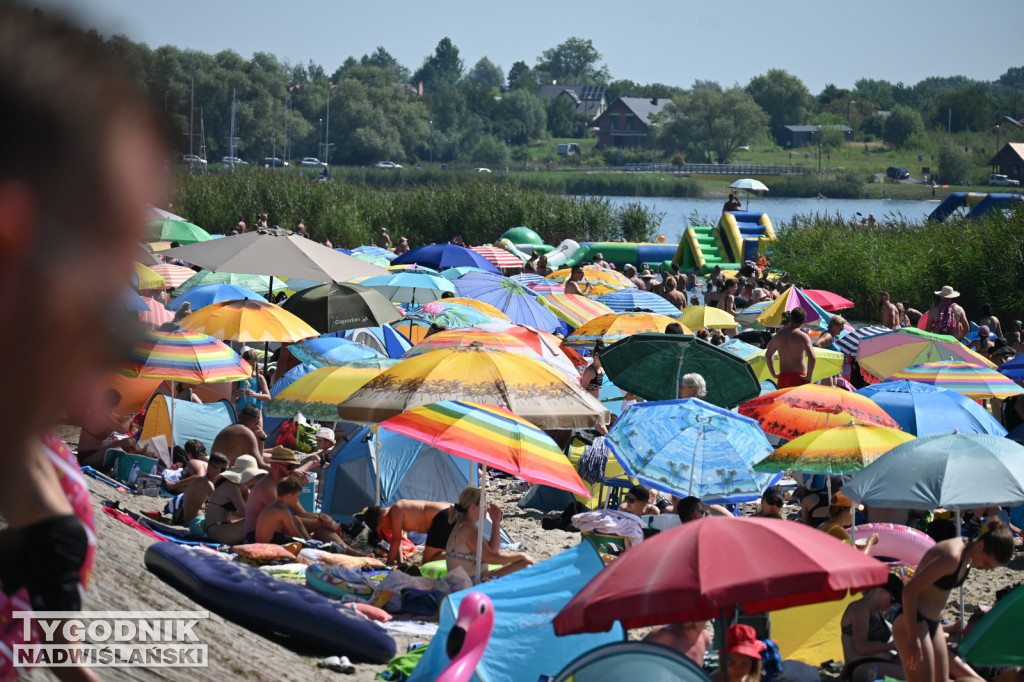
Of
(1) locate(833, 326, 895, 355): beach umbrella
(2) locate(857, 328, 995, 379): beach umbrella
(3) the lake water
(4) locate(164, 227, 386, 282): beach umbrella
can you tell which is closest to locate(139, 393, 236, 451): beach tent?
(4) locate(164, 227, 386, 282): beach umbrella

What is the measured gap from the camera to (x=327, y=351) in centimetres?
981

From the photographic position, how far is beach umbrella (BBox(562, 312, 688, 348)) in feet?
37.1

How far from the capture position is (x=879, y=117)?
362 ft

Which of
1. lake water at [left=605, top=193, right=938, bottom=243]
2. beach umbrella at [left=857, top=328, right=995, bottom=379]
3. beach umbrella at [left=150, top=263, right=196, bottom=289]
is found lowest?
beach umbrella at [left=857, top=328, right=995, bottom=379]

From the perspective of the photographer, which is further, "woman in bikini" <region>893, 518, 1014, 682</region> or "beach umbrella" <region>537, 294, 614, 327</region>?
"beach umbrella" <region>537, 294, 614, 327</region>

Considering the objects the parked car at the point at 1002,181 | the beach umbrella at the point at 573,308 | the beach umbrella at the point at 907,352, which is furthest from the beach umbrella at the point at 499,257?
the parked car at the point at 1002,181

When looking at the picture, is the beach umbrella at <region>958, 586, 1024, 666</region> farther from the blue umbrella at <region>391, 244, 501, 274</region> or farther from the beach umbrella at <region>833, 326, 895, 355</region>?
the blue umbrella at <region>391, 244, 501, 274</region>

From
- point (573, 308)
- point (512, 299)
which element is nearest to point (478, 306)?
point (512, 299)

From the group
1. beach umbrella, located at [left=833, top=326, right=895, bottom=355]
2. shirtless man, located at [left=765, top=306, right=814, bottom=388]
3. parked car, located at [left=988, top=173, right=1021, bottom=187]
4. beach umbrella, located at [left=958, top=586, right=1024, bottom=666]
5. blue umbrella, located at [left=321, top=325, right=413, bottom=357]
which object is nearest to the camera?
beach umbrella, located at [left=958, top=586, right=1024, bottom=666]

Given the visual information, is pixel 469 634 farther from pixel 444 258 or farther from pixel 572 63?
pixel 572 63

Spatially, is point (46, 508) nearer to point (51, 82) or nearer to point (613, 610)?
point (51, 82)

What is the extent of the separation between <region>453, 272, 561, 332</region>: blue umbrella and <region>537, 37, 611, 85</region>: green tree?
574 ft

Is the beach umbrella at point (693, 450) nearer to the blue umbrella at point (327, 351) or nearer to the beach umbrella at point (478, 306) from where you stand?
the blue umbrella at point (327, 351)

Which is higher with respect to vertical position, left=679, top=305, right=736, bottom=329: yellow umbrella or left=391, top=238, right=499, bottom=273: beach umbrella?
left=391, top=238, right=499, bottom=273: beach umbrella
